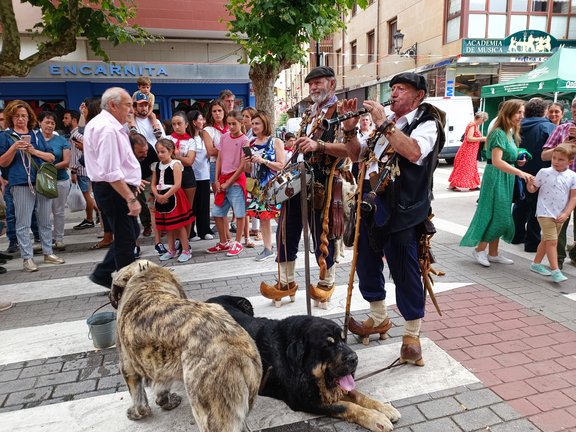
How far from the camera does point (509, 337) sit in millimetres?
3736

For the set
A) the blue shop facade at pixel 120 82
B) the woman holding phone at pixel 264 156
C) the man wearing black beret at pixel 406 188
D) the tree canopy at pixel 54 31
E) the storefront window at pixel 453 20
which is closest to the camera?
the man wearing black beret at pixel 406 188

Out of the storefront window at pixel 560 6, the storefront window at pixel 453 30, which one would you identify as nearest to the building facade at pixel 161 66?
the storefront window at pixel 453 30

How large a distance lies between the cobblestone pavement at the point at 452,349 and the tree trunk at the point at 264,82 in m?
5.58

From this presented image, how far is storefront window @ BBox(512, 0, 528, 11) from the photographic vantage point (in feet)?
68.6

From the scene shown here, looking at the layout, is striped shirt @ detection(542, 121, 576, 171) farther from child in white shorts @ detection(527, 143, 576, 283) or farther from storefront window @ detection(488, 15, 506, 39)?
storefront window @ detection(488, 15, 506, 39)

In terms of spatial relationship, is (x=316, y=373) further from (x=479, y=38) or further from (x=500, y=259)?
(x=479, y=38)

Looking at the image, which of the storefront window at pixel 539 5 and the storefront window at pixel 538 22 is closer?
the storefront window at pixel 539 5

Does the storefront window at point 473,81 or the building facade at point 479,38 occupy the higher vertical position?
the building facade at point 479,38

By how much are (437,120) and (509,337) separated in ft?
6.85

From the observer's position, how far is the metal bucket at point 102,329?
3750mm

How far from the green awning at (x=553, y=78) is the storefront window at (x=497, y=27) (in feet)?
21.2

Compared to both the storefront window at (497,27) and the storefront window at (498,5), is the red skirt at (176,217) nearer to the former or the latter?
the storefront window at (497,27)

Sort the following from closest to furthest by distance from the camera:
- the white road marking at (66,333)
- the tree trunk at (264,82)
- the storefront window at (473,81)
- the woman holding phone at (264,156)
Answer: the white road marking at (66,333), the woman holding phone at (264,156), the tree trunk at (264,82), the storefront window at (473,81)

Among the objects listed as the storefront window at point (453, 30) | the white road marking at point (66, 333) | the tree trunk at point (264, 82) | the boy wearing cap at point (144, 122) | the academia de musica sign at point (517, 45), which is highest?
the storefront window at point (453, 30)
